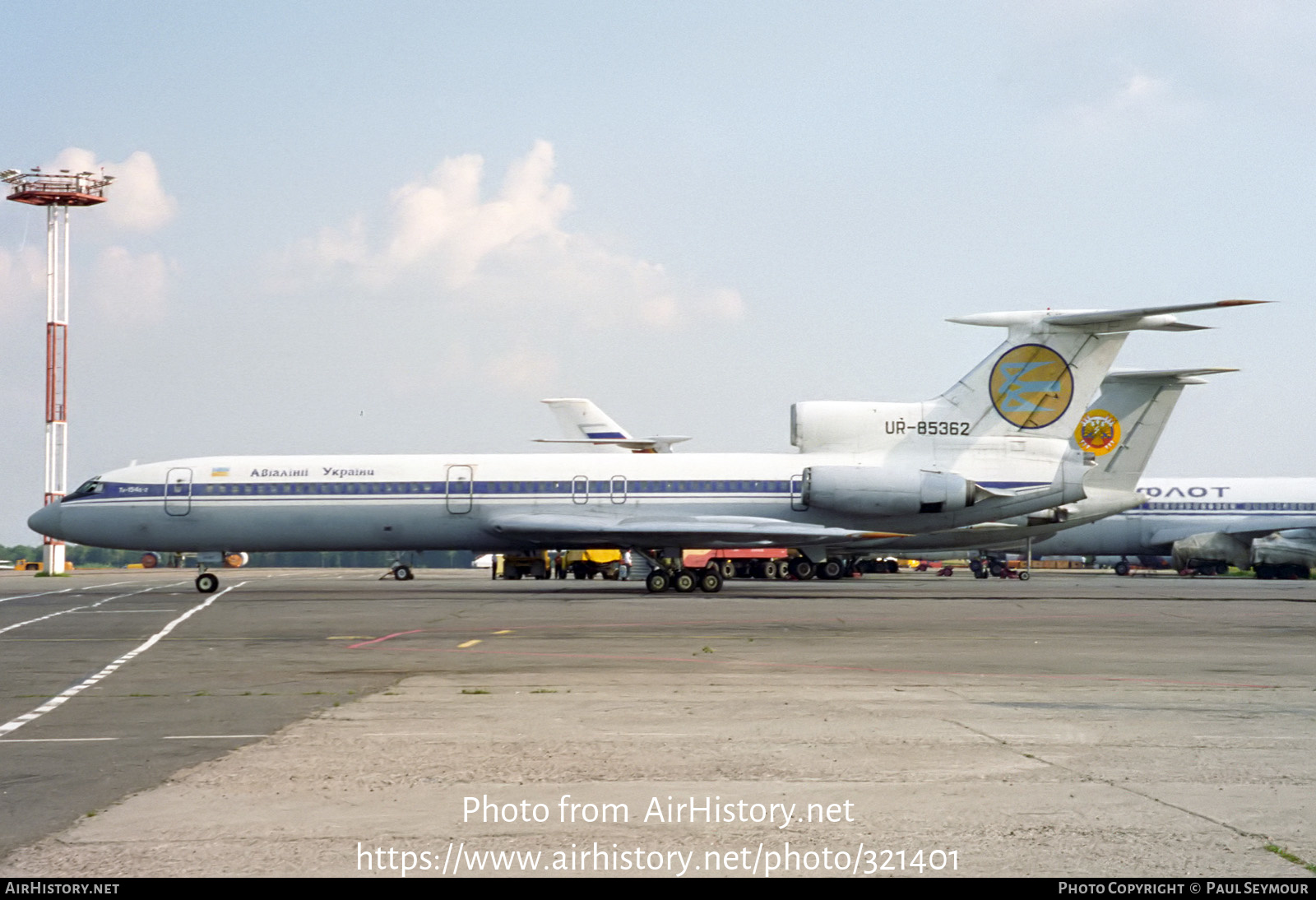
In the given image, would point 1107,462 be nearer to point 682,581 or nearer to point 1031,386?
point 1031,386

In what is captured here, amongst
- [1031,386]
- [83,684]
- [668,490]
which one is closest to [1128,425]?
[1031,386]

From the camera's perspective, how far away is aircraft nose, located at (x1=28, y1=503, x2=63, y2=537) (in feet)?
124

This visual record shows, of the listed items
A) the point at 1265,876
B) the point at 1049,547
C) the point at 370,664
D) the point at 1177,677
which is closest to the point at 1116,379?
the point at 1049,547

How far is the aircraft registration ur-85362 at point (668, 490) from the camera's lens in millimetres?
35062

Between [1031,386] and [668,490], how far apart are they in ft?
35.2

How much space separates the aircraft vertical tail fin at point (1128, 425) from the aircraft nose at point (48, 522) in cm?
3343

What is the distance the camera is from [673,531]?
35.3 m

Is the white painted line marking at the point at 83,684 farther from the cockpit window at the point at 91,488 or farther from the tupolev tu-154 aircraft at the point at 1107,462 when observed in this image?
the tupolev tu-154 aircraft at the point at 1107,462

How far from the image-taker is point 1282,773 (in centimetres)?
766

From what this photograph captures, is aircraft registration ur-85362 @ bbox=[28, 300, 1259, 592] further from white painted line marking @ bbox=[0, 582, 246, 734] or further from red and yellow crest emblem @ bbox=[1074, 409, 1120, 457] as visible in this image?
white painted line marking @ bbox=[0, 582, 246, 734]

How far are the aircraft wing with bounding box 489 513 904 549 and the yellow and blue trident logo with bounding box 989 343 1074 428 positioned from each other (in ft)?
16.2

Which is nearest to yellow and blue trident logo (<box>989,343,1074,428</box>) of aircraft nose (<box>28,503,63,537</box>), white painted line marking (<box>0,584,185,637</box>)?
white painted line marking (<box>0,584,185,637</box>)

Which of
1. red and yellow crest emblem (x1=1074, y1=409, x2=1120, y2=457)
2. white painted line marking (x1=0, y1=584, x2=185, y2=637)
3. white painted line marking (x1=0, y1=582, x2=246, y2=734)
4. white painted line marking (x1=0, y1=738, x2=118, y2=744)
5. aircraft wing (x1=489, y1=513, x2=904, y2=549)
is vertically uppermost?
red and yellow crest emblem (x1=1074, y1=409, x2=1120, y2=457)

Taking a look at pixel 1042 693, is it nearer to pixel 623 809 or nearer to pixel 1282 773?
pixel 1282 773
